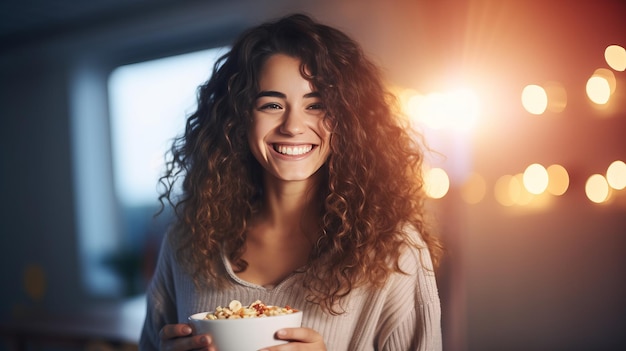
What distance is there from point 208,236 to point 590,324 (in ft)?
6.85

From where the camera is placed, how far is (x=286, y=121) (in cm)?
120

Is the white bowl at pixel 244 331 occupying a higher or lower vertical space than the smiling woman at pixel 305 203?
lower

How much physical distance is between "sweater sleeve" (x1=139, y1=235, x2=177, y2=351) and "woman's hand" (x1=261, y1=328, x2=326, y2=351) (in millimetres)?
483

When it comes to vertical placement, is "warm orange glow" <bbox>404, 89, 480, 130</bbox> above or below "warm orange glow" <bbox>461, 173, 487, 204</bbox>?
above

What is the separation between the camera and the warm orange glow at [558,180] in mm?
2777

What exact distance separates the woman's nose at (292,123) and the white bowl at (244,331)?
0.38 meters

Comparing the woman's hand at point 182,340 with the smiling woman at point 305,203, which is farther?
the smiling woman at point 305,203

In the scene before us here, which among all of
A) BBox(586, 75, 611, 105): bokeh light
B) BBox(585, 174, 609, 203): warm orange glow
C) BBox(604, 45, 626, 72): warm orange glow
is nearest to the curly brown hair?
BBox(604, 45, 626, 72): warm orange glow

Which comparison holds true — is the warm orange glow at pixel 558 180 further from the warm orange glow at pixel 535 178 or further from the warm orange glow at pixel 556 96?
the warm orange glow at pixel 556 96

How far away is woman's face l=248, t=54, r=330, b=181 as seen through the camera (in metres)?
1.20

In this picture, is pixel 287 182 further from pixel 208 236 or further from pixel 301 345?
pixel 301 345

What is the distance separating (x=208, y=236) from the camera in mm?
1315

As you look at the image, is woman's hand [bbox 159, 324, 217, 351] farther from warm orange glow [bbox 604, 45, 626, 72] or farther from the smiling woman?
warm orange glow [bbox 604, 45, 626, 72]

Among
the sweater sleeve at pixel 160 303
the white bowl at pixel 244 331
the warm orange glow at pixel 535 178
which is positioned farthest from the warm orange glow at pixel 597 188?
the white bowl at pixel 244 331
